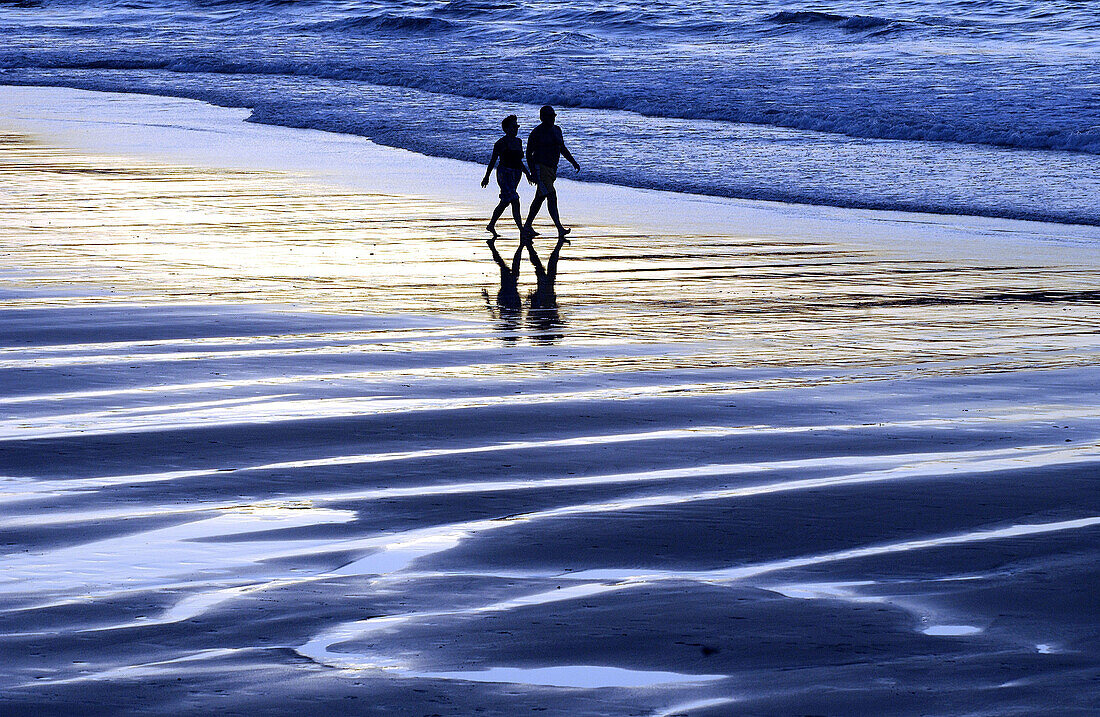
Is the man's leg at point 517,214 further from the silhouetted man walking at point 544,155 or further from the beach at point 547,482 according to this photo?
the beach at point 547,482

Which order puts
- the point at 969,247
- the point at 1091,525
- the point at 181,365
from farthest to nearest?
the point at 969,247 → the point at 181,365 → the point at 1091,525

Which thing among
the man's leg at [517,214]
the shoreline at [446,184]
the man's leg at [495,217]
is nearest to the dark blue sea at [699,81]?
the shoreline at [446,184]

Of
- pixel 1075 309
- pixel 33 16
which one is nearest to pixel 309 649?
pixel 1075 309

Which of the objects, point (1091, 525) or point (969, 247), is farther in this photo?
point (969, 247)

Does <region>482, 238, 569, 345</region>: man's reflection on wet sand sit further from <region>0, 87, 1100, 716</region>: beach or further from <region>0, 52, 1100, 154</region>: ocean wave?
<region>0, 52, 1100, 154</region>: ocean wave

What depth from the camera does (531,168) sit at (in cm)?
1739

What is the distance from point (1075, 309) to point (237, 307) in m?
6.16

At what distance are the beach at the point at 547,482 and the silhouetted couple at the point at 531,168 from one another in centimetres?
171

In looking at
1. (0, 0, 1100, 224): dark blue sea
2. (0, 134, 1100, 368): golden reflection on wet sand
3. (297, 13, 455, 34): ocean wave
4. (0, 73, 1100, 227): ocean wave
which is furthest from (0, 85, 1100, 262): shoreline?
(297, 13, 455, 34): ocean wave

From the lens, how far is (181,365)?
9.59m

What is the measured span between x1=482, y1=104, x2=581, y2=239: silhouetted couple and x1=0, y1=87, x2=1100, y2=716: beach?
1.71 metres

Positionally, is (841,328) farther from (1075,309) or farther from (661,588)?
(661,588)

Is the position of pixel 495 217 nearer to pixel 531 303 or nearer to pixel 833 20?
pixel 531 303

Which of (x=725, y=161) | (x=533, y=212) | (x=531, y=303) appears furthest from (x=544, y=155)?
(x=725, y=161)
